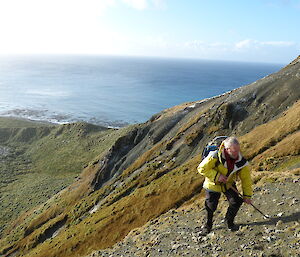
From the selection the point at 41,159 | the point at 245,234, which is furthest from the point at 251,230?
the point at 41,159

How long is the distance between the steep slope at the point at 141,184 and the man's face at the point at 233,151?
72.0ft

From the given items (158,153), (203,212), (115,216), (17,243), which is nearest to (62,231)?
(17,243)

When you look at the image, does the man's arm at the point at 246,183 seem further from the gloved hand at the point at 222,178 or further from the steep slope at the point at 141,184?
the steep slope at the point at 141,184

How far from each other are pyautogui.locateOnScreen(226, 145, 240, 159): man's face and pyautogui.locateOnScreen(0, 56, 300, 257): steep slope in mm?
21958

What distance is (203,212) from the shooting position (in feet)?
64.4

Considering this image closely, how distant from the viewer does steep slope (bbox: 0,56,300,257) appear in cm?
3494

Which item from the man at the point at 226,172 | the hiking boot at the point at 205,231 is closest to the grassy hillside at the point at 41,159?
the hiking boot at the point at 205,231

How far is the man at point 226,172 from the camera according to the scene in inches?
443

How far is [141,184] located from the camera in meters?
45.5

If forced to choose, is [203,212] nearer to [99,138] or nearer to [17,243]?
[17,243]

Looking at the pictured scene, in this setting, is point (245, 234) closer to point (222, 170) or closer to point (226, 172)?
point (226, 172)

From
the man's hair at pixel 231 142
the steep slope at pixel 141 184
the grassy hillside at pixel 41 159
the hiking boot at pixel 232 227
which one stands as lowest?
the grassy hillside at pixel 41 159

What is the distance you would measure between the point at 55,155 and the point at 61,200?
54.4m

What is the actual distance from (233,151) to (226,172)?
4.38 ft
